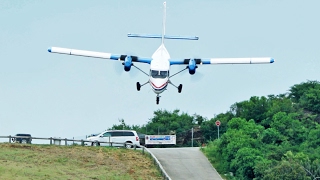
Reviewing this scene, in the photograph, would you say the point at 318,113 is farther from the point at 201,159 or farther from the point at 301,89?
the point at 201,159

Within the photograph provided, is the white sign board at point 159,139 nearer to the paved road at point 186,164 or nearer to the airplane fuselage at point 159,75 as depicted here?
the paved road at point 186,164

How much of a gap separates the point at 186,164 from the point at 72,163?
9161mm

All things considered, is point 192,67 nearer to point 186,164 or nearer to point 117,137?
point 186,164

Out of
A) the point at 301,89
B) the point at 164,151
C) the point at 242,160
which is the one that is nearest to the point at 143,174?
the point at 242,160

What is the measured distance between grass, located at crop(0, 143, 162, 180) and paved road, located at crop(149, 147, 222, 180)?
5.19ft

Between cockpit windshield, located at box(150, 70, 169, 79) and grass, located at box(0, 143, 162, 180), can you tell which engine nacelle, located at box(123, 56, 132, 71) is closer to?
cockpit windshield, located at box(150, 70, 169, 79)

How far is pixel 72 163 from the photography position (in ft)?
192

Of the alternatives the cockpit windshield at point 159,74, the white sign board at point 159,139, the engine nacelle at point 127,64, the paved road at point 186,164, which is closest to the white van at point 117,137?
the paved road at point 186,164

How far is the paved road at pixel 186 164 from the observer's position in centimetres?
5984

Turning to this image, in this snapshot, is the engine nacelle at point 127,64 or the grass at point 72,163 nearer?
the grass at point 72,163

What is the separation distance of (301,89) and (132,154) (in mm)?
38366

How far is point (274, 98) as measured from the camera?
9275cm

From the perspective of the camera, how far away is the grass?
54.2 metres

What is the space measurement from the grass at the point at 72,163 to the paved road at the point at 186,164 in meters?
1.58
